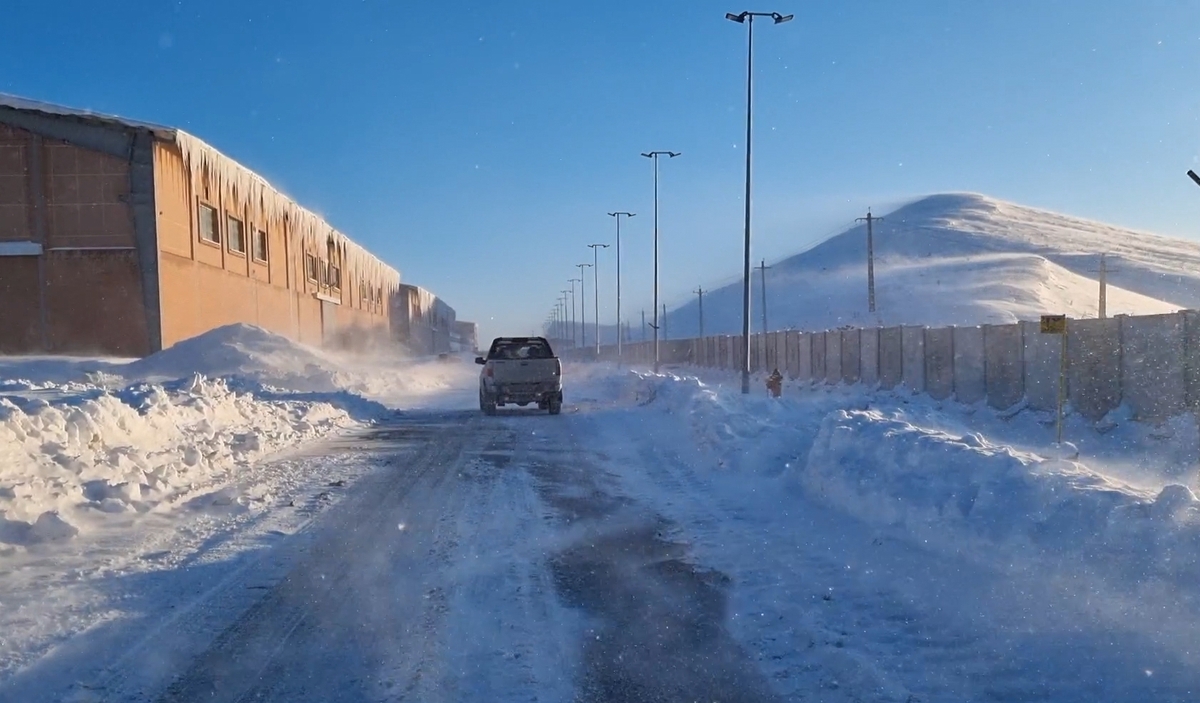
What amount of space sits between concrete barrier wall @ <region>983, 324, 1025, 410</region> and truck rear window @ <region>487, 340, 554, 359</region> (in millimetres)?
11746

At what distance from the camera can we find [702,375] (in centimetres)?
5169

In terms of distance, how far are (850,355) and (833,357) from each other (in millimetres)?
1702

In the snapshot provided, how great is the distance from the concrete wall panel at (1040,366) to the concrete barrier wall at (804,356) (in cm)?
1520

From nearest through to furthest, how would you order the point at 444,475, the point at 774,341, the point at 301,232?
the point at 444,475
the point at 774,341
the point at 301,232

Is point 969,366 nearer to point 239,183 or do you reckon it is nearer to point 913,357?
point 913,357

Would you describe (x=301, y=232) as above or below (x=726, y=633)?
→ above

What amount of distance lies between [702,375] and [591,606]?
149 feet

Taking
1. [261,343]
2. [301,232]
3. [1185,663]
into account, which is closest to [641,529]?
[1185,663]

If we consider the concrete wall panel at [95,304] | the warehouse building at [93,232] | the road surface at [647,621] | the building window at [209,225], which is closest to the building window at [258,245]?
the building window at [209,225]

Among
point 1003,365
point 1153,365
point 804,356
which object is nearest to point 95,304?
point 804,356

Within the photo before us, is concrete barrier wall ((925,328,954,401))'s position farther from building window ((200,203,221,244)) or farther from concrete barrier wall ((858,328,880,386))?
building window ((200,203,221,244))

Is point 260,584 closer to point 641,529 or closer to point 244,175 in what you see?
point 641,529

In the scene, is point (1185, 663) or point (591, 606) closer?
point (1185, 663)

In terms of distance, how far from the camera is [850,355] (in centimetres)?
3447
